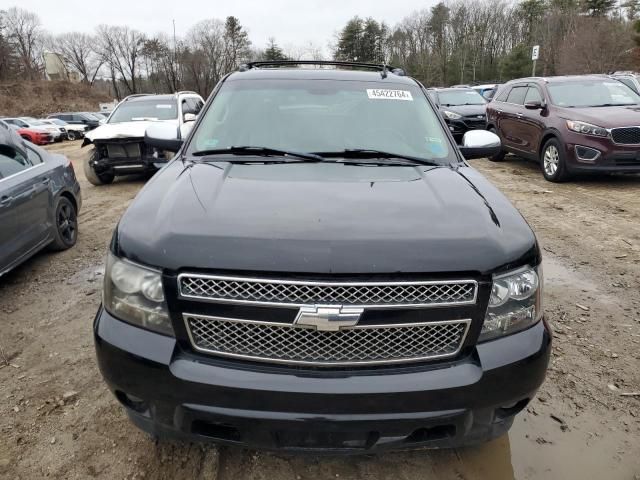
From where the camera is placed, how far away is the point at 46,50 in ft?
258

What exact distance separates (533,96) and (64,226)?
8.53m

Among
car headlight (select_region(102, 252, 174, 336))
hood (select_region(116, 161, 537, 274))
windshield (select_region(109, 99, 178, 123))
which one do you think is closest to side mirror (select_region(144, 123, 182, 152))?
hood (select_region(116, 161, 537, 274))

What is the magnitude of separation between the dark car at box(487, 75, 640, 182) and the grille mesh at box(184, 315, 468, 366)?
19.5 feet

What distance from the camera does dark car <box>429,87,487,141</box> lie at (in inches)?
500

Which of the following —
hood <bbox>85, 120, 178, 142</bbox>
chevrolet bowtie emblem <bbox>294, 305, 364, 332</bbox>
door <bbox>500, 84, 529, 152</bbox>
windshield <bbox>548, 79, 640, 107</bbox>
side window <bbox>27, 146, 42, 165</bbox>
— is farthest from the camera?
door <bbox>500, 84, 529, 152</bbox>

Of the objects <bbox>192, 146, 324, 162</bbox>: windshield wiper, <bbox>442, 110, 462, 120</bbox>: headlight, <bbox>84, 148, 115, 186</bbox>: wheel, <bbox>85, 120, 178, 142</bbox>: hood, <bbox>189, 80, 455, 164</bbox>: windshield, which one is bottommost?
<bbox>84, 148, 115, 186</bbox>: wheel

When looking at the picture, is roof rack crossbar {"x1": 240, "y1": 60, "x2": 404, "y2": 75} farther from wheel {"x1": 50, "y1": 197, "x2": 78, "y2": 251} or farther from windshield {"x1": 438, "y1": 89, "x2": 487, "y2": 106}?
windshield {"x1": 438, "y1": 89, "x2": 487, "y2": 106}

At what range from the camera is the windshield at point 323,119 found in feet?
9.42

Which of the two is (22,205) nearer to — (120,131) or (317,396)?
(317,396)

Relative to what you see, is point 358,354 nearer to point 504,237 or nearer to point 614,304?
point 504,237

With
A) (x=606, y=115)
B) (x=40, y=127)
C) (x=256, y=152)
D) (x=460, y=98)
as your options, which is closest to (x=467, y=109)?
(x=460, y=98)

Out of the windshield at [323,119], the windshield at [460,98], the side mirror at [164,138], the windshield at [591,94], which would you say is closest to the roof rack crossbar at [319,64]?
the windshield at [323,119]

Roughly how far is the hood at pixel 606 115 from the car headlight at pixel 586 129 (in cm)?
7

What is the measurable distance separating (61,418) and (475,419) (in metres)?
2.14
